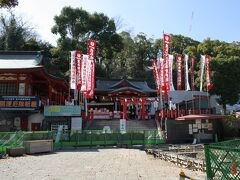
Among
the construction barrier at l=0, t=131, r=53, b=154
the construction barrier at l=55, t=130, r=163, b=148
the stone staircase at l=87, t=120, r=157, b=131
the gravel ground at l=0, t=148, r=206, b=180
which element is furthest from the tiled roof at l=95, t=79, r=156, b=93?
the gravel ground at l=0, t=148, r=206, b=180

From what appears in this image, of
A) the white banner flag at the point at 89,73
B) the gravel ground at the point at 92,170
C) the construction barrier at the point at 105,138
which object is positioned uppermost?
the white banner flag at the point at 89,73

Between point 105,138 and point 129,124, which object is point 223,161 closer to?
point 105,138

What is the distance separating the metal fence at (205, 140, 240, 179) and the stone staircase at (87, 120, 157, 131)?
24033mm

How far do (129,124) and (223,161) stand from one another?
25.8m

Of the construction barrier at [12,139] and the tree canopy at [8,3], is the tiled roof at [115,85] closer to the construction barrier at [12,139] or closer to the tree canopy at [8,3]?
the construction barrier at [12,139]

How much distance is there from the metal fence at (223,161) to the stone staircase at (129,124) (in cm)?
2403

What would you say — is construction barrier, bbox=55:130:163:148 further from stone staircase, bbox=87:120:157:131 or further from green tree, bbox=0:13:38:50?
green tree, bbox=0:13:38:50

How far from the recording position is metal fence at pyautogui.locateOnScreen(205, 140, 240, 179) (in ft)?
22.9

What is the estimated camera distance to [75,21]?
54969 millimetres

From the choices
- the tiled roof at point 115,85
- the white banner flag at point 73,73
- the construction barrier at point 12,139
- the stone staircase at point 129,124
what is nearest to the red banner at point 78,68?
the white banner flag at point 73,73

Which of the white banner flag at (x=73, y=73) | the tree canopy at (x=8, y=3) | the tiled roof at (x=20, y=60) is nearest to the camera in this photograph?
the tree canopy at (x=8, y=3)

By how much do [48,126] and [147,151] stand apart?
519 inches

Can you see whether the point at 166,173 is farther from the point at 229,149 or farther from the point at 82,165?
the point at 229,149

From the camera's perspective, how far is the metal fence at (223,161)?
6.99 m
